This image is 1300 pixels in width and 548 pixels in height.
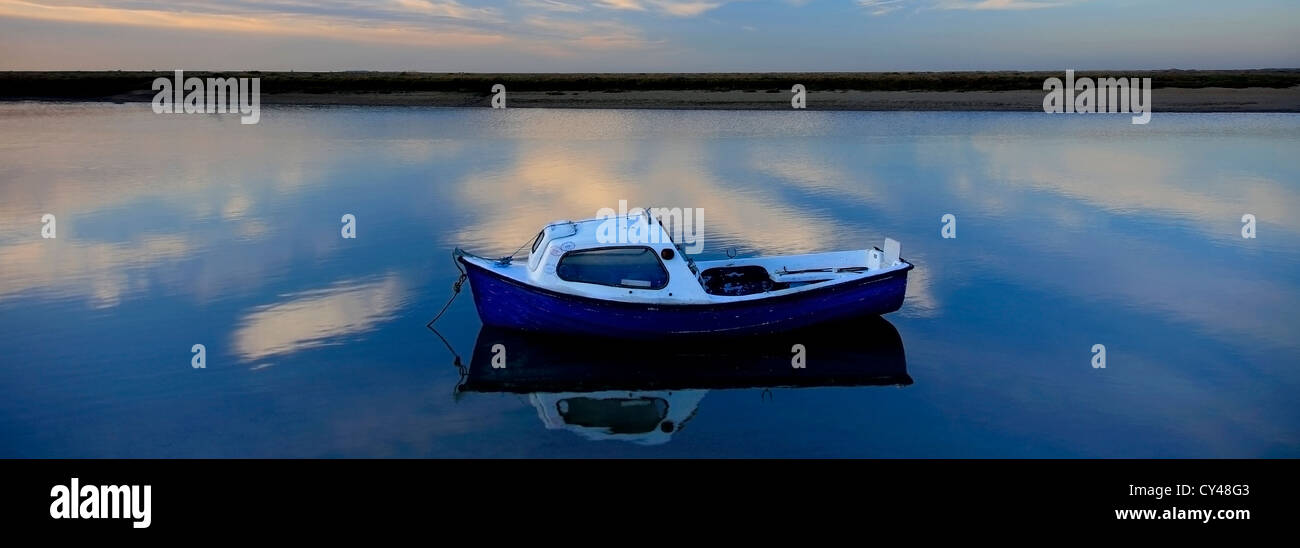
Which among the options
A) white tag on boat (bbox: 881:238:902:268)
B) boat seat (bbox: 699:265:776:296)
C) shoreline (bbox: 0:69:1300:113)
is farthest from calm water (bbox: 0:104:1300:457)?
shoreline (bbox: 0:69:1300:113)

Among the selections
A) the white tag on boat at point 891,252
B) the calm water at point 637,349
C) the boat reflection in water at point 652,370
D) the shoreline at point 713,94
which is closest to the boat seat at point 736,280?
the boat reflection in water at point 652,370

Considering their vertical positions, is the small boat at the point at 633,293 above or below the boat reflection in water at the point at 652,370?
above

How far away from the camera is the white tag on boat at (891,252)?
54.6 feet

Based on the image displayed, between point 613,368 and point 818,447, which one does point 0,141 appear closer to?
point 613,368

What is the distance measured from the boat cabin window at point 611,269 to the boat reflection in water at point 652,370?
38.8 inches

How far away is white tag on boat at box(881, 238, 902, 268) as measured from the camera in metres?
16.6

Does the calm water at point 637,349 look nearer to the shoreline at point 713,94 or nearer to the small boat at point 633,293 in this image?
the small boat at point 633,293

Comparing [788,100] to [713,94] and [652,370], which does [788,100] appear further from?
[652,370]

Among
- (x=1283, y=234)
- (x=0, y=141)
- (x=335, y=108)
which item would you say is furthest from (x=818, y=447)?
(x=335, y=108)

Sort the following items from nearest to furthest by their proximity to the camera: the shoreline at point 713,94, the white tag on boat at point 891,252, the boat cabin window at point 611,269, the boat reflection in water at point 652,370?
the boat reflection in water at point 652,370
the boat cabin window at point 611,269
the white tag on boat at point 891,252
the shoreline at point 713,94

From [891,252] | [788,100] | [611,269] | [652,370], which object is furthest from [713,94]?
[652,370]

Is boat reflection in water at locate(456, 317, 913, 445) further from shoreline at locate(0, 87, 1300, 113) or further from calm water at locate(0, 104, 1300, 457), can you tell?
shoreline at locate(0, 87, 1300, 113)

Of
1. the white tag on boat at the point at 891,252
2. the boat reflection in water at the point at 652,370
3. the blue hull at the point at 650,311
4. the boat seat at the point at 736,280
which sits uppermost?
the white tag on boat at the point at 891,252

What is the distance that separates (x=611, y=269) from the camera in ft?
49.5
